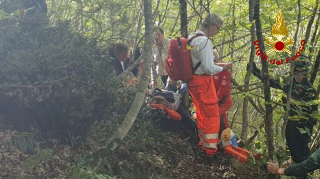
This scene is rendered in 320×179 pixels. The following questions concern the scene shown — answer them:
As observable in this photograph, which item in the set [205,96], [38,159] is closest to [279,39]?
[205,96]

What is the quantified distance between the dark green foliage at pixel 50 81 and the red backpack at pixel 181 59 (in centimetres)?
100

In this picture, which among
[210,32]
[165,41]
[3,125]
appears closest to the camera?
[3,125]

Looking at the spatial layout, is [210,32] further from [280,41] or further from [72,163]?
[72,163]

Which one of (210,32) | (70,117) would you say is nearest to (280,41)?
(210,32)

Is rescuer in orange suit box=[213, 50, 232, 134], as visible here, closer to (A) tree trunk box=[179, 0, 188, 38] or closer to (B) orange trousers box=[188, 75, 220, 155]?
(B) orange trousers box=[188, 75, 220, 155]

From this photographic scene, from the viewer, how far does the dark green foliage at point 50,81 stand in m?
4.43

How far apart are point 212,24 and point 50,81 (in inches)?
93.4

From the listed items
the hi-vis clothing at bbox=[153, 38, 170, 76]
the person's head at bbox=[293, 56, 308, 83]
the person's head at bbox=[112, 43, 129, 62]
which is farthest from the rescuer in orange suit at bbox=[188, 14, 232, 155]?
the person's head at bbox=[112, 43, 129, 62]

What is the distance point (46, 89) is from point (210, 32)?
2.42 metres

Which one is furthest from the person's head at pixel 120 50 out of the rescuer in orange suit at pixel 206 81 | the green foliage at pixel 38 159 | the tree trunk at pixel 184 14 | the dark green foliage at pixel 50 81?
the green foliage at pixel 38 159

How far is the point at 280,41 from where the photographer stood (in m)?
4.34

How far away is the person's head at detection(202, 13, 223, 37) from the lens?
5.03m

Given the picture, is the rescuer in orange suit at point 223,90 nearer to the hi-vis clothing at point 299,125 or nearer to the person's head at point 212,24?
the hi-vis clothing at point 299,125

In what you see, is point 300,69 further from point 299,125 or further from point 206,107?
point 206,107
